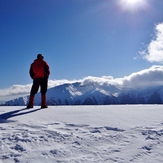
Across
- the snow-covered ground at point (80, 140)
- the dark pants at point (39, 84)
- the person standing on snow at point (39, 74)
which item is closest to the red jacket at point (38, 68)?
the person standing on snow at point (39, 74)

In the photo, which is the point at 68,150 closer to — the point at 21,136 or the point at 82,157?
the point at 82,157

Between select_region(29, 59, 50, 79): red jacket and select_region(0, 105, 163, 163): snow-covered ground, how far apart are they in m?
3.68

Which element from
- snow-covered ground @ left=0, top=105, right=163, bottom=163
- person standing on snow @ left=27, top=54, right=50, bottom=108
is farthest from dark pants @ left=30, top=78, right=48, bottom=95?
snow-covered ground @ left=0, top=105, right=163, bottom=163

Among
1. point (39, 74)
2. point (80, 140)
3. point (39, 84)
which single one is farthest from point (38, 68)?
point (80, 140)

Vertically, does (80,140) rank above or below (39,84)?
below

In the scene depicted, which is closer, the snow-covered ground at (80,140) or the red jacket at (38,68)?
the snow-covered ground at (80,140)

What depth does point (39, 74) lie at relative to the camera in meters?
9.95

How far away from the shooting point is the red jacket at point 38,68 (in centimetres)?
987

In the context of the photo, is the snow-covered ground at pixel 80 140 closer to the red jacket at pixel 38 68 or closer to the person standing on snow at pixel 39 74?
the person standing on snow at pixel 39 74

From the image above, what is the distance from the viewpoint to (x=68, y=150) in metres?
4.43

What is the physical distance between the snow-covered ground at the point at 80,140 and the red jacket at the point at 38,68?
3681 millimetres

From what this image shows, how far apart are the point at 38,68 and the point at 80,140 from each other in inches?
226

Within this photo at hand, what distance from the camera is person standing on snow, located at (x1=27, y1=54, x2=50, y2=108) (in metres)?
9.88

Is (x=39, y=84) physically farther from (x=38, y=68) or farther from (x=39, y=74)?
(x=38, y=68)
